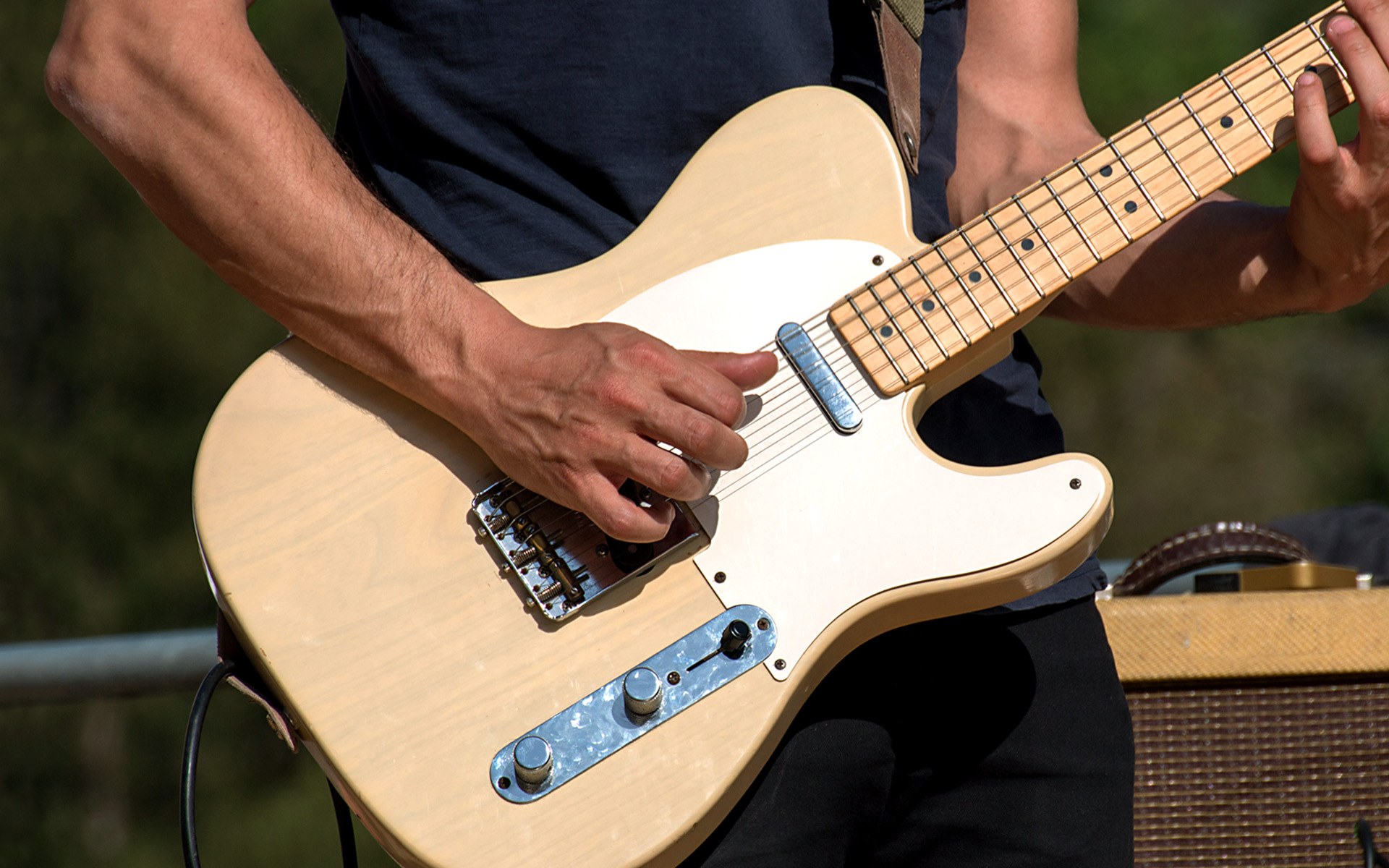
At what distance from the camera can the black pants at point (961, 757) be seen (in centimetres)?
117

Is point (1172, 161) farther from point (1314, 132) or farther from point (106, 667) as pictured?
point (106, 667)

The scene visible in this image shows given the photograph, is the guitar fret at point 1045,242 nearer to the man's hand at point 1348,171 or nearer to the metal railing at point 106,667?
the man's hand at point 1348,171

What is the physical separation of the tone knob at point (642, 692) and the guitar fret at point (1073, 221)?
0.59 metres

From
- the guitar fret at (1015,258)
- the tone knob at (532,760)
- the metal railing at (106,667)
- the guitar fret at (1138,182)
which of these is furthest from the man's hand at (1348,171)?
the metal railing at (106,667)

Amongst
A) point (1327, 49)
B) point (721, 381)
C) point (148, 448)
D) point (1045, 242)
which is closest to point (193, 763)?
point (721, 381)

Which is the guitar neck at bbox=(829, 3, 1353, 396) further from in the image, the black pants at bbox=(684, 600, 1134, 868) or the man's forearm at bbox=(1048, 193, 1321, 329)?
the black pants at bbox=(684, 600, 1134, 868)

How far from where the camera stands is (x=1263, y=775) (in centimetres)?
157

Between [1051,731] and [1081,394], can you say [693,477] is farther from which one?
[1081,394]

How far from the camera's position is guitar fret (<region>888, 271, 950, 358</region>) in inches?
46.3

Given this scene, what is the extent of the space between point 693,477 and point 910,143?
17.8 inches

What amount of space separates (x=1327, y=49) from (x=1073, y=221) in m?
0.32

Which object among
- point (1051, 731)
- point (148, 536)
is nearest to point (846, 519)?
point (1051, 731)

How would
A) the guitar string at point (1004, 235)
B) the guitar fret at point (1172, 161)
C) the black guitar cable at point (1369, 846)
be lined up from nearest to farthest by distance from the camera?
the guitar string at point (1004, 235) → the guitar fret at point (1172, 161) → the black guitar cable at point (1369, 846)

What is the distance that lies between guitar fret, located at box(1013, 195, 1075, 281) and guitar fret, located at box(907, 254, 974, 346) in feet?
0.40
